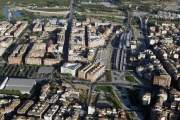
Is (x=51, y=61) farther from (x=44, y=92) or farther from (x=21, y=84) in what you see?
(x=44, y=92)

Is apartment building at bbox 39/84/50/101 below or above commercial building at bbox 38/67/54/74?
below

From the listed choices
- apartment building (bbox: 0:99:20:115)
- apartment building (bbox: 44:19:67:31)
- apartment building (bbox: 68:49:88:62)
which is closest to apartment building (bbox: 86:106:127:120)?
apartment building (bbox: 0:99:20:115)

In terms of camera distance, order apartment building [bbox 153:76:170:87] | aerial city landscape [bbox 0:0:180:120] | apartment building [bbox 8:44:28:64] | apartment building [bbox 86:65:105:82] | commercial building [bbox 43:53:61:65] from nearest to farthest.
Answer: aerial city landscape [bbox 0:0:180:120] < apartment building [bbox 153:76:170:87] < apartment building [bbox 86:65:105:82] < commercial building [bbox 43:53:61:65] < apartment building [bbox 8:44:28:64]

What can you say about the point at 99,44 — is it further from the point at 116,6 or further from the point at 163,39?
the point at 116,6

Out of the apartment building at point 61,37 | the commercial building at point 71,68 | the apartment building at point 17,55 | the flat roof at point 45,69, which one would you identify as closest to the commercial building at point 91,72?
the commercial building at point 71,68

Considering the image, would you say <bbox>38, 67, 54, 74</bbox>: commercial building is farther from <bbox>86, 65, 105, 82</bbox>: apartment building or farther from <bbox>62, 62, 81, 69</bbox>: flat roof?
<bbox>86, 65, 105, 82</bbox>: apartment building

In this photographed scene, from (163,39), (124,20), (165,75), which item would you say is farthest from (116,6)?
(165,75)

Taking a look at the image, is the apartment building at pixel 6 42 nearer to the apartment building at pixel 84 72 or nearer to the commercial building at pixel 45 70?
the commercial building at pixel 45 70
